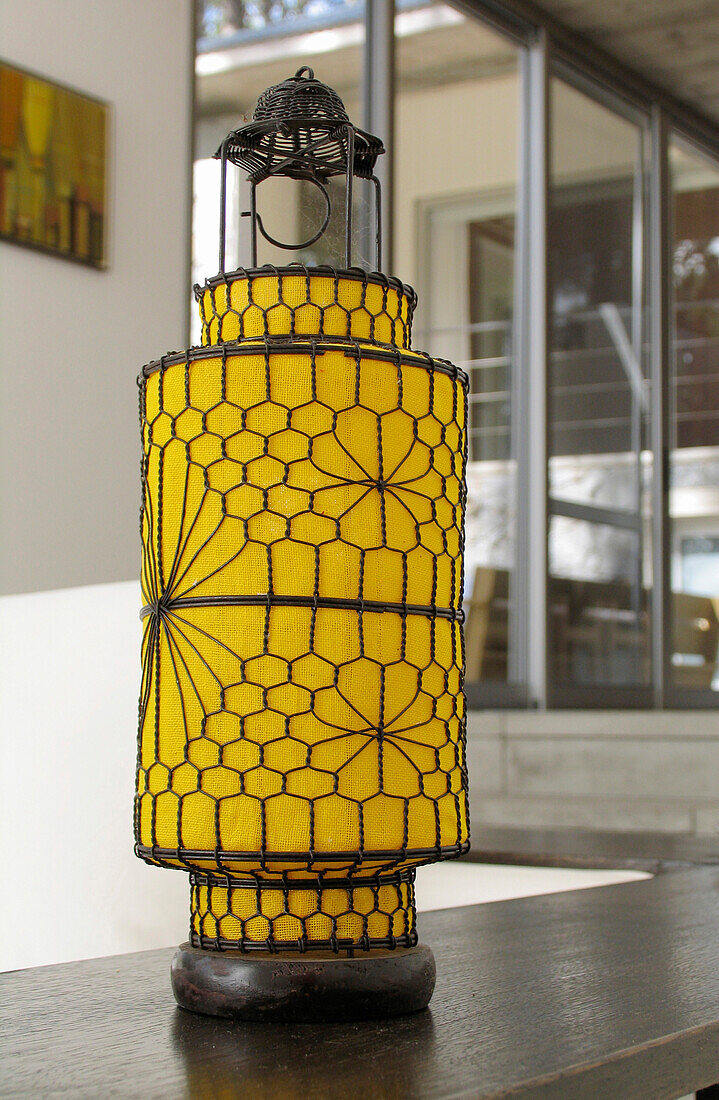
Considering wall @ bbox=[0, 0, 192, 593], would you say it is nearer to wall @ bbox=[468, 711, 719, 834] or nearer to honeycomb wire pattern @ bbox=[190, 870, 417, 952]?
wall @ bbox=[468, 711, 719, 834]

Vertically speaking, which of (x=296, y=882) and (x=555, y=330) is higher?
(x=555, y=330)

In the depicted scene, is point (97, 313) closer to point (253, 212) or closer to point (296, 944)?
point (253, 212)

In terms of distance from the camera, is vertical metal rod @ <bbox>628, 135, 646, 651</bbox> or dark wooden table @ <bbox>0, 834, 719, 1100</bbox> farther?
vertical metal rod @ <bbox>628, 135, 646, 651</bbox>

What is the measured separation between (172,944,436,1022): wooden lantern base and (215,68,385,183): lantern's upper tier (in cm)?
38

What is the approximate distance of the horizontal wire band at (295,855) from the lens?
21.9 inches

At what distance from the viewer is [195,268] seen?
3033 mm

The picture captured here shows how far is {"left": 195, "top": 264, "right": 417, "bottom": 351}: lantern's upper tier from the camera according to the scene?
63 cm

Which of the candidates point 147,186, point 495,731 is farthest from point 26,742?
point 495,731

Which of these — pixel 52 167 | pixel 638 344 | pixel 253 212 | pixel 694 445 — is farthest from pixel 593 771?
pixel 253 212

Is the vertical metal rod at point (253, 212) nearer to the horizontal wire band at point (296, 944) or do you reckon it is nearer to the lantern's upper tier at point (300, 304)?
the lantern's upper tier at point (300, 304)

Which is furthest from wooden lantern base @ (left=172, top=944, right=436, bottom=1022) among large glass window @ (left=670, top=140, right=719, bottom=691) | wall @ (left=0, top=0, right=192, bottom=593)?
large glass window @ (left=670, top=140, right=719, bottom=691)

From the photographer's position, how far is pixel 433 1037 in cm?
53

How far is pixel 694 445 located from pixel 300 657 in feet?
15.1

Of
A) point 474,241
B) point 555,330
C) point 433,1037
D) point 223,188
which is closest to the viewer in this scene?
point 433,1037
